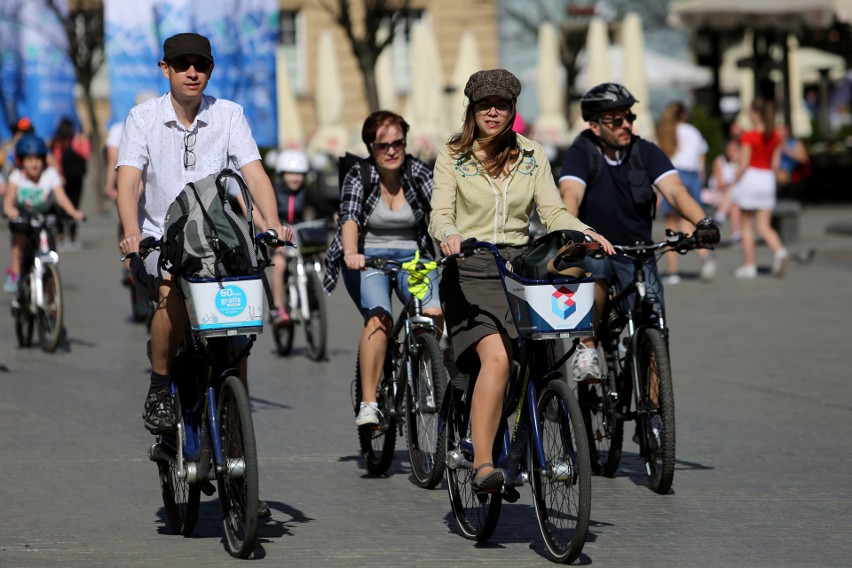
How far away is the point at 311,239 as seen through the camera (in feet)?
40.0

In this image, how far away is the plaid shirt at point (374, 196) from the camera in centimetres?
795

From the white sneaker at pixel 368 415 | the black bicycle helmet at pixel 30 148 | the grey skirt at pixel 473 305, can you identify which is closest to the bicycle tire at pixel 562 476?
the grey skirt at pixel 473 305

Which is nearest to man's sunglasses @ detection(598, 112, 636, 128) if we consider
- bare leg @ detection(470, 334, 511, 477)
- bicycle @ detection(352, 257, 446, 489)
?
bicycle @ detection(352, 257, 446, 489)

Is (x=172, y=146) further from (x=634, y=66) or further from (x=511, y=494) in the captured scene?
(x=634, y=66)

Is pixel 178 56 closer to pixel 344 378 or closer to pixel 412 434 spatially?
pixel 412 434

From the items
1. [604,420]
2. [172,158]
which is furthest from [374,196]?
[172,158]

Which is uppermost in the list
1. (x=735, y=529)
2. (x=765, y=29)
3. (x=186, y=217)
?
(x=765, y=29)

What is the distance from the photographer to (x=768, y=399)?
988 centimetres

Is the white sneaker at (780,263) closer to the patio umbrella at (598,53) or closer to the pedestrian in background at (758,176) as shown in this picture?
the pedestrian in background at (758,176)

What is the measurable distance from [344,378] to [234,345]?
4782 mm

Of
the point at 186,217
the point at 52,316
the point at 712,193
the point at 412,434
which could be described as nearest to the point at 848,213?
the point at 712,193

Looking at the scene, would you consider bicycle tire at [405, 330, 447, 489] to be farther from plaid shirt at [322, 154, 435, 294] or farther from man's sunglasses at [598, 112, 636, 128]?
man's sunglasses at [598, 112, 636, 128]

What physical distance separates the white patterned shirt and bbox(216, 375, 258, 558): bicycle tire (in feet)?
3.09

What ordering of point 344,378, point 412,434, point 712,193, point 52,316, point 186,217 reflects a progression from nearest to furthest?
point 186,217, point 412,434, point 344,378, point 52,316, point 712,193
